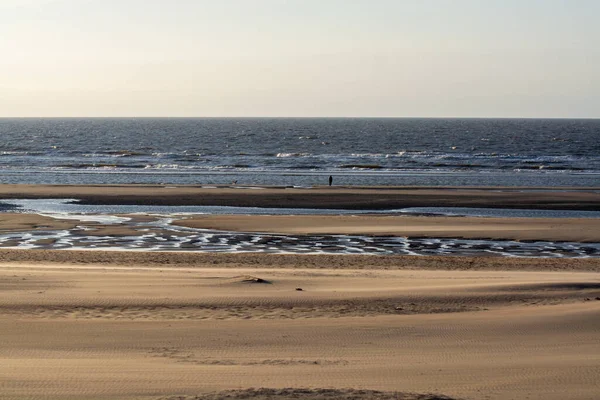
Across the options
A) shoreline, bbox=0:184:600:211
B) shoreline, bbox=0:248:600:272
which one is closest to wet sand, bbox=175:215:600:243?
shoreline, bbox=0:248:600:272

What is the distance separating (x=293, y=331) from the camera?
37.4ft

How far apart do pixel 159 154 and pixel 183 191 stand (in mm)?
38926

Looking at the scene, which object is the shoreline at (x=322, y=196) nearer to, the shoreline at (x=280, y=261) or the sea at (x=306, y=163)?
the sea at (x=306, y=163)

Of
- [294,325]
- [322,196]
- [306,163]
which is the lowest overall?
[306,163]

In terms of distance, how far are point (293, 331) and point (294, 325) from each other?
38 cm

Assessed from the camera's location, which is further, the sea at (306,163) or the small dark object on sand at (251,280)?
the sea at (306,163)

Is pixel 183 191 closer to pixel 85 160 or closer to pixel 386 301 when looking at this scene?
pixel 386 301

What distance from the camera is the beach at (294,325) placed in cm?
875

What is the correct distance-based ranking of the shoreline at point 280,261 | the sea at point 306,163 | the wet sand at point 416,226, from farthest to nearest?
the sea at point 306,163 → the wet sand at point 416,226 → the shoreline at point 280,261

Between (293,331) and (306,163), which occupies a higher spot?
(293,331)

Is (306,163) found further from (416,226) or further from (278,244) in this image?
(278,244)

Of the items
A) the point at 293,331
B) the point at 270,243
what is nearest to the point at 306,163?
the point at 270,243

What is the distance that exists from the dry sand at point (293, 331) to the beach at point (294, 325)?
0.03 m

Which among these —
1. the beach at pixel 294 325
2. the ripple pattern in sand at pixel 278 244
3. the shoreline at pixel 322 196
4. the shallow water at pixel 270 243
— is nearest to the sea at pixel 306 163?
the shoreline at pixel 322 196
